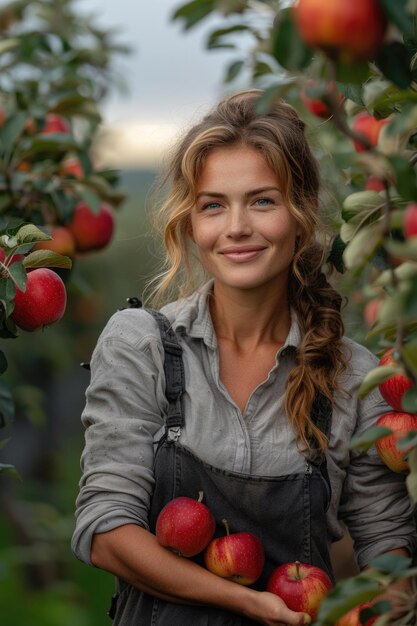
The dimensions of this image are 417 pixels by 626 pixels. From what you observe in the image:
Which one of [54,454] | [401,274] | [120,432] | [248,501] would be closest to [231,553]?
[248,501]

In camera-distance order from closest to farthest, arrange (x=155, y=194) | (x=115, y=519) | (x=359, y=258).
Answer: (x=359, y=258) → (x=115, y=519) → (x=155, y=194)

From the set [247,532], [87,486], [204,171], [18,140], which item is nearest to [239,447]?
[247,532]

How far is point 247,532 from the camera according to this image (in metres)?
1.60

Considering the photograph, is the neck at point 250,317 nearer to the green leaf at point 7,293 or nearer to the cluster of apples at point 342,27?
the green leaf at point 7,293

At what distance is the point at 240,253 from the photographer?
164 cm

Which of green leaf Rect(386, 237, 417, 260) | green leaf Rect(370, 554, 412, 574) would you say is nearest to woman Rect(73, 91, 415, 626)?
green leaf Rect(370, 554, 412, 574)

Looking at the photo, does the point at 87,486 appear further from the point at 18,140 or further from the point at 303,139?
the point at 18,140

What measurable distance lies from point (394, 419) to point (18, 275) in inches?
21.1

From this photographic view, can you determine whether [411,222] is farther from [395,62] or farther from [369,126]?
[369,126]

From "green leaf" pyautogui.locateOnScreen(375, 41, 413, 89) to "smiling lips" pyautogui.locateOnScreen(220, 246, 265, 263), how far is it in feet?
2.12

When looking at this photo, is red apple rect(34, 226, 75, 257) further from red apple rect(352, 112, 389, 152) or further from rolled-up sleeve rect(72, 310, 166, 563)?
red apple rect(352, 112, 389, 152)

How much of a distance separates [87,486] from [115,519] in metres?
0.08

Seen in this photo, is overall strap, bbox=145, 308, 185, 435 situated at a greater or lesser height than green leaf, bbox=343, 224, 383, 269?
lesser

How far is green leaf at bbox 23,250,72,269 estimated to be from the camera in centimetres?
148
